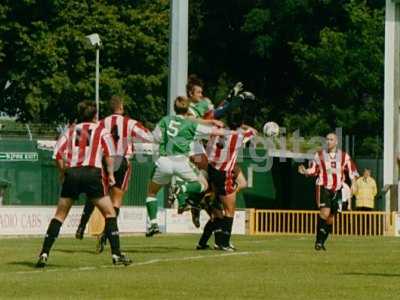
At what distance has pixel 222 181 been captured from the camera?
937 inches

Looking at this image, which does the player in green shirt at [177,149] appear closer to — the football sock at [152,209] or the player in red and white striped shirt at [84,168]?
the football sock at [152,209]

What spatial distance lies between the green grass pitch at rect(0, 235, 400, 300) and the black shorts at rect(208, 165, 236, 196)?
3.15 ft

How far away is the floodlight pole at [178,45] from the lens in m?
35.2

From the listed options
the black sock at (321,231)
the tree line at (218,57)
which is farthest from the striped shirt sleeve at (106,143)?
the tree line at (218,57)

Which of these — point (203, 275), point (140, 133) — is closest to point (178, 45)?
point (140, 133)

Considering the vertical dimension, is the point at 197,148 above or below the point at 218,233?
above

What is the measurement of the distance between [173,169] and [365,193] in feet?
74.5

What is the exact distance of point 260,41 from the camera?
2771 inches

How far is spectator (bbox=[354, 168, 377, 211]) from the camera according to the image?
4484 centimetres

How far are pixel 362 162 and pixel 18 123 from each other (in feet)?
75.7

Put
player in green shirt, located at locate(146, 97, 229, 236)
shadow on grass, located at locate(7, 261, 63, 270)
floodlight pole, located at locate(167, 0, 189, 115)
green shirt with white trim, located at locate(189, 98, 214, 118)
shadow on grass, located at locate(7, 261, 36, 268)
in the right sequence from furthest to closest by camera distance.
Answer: floodlight pole, located at locate(167, 0, 189, 115) → green shirt with white trim, located at locate(189, 98, 214, 118) → player in green shirt, located at locate(146, 97, 229, 236) → shadow on grass, located at locate(7, 261, 36, 268) → shadow on grass, located at locate(7, 261, 63, 270)

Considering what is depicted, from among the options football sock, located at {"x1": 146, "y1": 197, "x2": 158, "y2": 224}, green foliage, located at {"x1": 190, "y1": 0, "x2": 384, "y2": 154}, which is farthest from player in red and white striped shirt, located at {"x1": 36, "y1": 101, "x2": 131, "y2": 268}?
green foliage, located at {"x1": 190, "y1": 0, "x2": 384, "y2": 154}

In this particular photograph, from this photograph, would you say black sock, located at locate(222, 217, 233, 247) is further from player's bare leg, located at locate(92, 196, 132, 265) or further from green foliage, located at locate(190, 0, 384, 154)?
green foliage, located at locate(190, 0, 384, 154)

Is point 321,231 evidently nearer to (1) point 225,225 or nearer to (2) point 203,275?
(1) point 225,225
